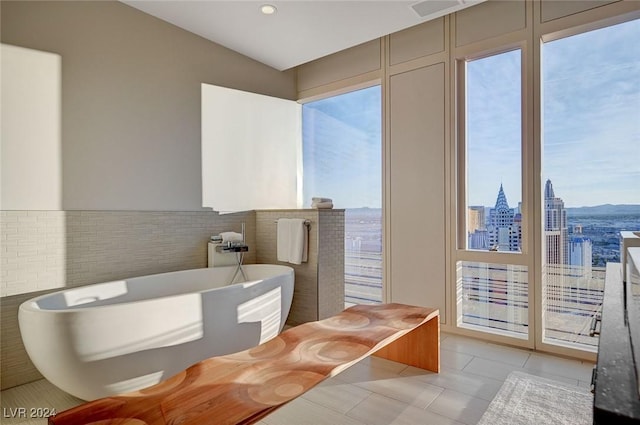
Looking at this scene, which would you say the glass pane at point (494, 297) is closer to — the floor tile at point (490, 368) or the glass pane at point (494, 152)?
the glass pane at point (494, 152)

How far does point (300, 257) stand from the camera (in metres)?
3.62

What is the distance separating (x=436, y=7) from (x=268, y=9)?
4.61ft

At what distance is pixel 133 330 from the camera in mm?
2145

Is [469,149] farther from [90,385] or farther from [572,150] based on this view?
[90,385]

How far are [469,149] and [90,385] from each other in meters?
3.43

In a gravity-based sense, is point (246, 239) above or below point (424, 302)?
above

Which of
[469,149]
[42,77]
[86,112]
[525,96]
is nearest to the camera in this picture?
[42,77]

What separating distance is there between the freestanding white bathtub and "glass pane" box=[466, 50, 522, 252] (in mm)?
1942

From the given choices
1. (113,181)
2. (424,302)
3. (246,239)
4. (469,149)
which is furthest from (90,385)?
(469,149)

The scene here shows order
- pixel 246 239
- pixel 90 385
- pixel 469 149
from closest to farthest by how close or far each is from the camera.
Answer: pixel 90 385 < pixel 469 149 < pixel 246 239

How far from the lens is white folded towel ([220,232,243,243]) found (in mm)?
3680

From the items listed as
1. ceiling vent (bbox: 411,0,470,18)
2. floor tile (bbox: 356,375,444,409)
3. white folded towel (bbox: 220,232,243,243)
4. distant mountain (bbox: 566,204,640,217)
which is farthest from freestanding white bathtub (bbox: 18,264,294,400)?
ceiling vent (bbox: 411,0,470,18)

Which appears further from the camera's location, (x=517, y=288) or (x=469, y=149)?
(x=469, y=149)

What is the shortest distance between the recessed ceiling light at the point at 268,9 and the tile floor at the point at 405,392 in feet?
9.77
